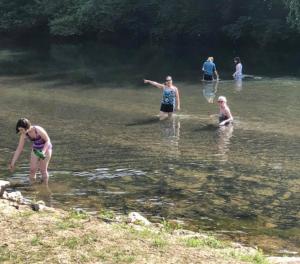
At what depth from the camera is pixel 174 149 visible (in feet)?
57.4

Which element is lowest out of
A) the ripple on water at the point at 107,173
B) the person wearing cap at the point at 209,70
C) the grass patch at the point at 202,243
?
the ripple on water at the point at 107,173

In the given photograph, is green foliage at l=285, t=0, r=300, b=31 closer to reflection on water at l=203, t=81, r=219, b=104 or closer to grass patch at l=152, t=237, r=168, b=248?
reflection on water at l=203, t=81, r=219, b=104

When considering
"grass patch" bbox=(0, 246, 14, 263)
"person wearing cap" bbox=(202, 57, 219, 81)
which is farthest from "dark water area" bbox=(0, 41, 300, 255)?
"grass patch" bbox=(0, 246, 14, 263)

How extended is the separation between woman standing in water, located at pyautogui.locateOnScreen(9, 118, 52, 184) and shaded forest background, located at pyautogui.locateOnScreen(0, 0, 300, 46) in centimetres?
→ 3330

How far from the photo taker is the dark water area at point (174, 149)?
12.0m

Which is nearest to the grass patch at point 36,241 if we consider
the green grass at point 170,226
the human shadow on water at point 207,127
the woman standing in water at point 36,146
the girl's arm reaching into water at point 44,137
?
the green grass at point 170,226

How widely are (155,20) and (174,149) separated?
43221mm

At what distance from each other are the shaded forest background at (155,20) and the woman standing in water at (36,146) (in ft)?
109

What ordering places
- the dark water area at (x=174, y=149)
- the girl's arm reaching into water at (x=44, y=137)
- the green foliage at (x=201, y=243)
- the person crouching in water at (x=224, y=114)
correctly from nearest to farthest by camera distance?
the green foliage at (x=201, y=243) → the dark water area at (x=174, y=149) → the girl's arm reaching into water at (x=44, y=137) → the person crouching in water at (x=224, y=114)

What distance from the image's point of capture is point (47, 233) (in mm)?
8602

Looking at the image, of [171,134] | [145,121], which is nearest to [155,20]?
[145,121]

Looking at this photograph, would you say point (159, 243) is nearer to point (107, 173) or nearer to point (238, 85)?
point (107, 173)

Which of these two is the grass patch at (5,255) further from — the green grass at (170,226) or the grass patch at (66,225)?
the green grass at (170,226)

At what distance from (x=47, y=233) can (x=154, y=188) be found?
17.4 ft
